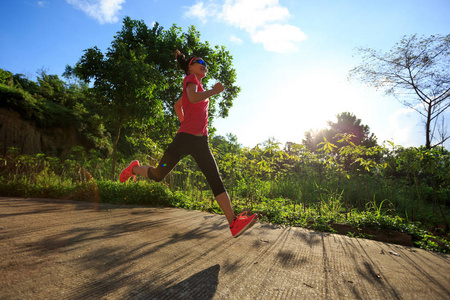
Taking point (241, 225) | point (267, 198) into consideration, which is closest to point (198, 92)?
point (241, 225)

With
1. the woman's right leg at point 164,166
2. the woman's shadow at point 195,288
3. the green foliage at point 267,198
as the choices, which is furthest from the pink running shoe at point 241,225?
the green foliage at point 267,198

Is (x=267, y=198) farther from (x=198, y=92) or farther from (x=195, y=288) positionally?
(x=195, y=288)

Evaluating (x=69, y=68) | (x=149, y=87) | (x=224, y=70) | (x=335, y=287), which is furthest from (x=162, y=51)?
(x=69, y=68)

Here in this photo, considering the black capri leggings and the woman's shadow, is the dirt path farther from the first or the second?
the black capri leggings

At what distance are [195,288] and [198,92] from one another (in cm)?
159

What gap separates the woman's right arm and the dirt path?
4.48 feet

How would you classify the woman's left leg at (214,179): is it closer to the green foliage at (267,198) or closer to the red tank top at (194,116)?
the red tank top at (194,116)

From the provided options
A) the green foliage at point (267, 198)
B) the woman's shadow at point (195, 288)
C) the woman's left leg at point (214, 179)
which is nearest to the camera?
the woman's shadow at point (195, 288)

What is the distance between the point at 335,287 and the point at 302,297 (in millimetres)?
297

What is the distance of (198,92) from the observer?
2158 mm

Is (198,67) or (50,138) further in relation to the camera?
(50,138)

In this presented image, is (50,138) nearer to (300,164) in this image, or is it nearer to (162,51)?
(162,51)

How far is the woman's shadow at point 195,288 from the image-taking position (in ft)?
3.99

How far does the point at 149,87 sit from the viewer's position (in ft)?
21.4
